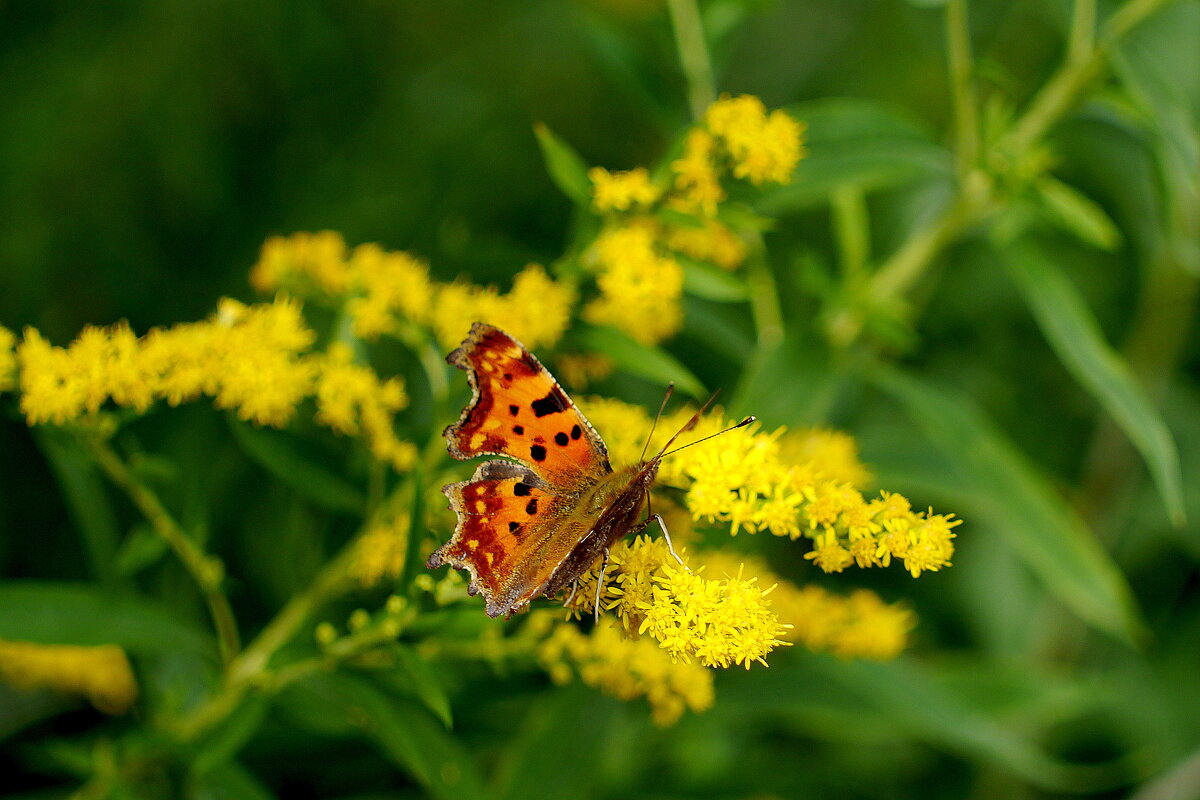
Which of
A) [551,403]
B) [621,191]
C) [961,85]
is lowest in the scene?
[551,403]

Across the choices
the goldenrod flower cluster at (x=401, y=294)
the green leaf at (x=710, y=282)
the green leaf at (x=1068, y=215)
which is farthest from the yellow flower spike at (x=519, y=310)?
the green leaf at (x=1068, y=215)

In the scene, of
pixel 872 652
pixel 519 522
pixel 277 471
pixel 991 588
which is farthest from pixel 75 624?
pixel 991 588

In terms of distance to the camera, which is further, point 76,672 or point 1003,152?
point 76,672

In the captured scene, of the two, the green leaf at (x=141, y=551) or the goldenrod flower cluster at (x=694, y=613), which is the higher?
the green leaf at (x=141, y=551)

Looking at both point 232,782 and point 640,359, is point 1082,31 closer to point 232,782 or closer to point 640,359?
point 640,359

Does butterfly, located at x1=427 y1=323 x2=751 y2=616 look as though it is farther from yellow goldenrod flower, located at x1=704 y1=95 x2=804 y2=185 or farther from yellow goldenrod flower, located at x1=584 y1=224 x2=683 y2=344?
yellow goldenrod flower, located at x1=704 y1=95 x2=804 y2=185

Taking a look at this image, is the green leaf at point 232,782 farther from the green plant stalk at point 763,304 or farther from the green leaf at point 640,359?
the green plant stalk at point 763,304

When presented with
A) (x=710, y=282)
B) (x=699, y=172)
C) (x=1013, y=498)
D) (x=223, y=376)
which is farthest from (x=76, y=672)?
(x=1013, y=498)
